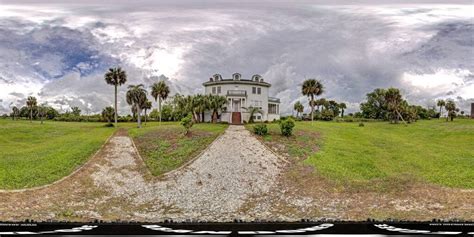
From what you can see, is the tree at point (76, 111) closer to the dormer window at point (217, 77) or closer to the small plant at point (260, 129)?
the dormer window at point (217, 77)

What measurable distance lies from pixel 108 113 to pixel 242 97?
412 centimetres

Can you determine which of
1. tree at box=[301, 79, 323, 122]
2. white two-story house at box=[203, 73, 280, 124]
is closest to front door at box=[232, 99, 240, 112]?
white two-story house at box=[203, 73, 280, 124]

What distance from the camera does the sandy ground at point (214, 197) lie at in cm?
973

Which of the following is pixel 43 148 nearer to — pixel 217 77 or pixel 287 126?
pixel 217 77

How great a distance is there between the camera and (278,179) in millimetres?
10938

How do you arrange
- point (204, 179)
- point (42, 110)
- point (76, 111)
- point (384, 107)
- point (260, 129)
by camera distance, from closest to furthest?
point (204, 179) → point (76, 111) → point (42, 110) → point (384, 107) → point (260, 129)

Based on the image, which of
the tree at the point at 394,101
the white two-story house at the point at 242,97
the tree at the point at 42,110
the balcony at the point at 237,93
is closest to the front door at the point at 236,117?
the white two-story house at the point at 242,97

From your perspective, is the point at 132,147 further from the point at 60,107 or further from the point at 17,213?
the point at 17,213

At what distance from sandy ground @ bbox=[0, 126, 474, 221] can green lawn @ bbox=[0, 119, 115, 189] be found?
1.30 ft

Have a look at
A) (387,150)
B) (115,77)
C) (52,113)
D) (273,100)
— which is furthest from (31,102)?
(387,150)

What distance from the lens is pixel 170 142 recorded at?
12.1 meters

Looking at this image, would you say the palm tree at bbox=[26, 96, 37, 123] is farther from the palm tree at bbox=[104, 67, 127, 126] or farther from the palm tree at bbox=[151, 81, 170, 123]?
the palm tree at bbox=[151, 81, 170, 123]

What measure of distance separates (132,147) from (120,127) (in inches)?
28.6

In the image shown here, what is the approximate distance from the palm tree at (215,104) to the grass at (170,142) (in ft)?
1.16
